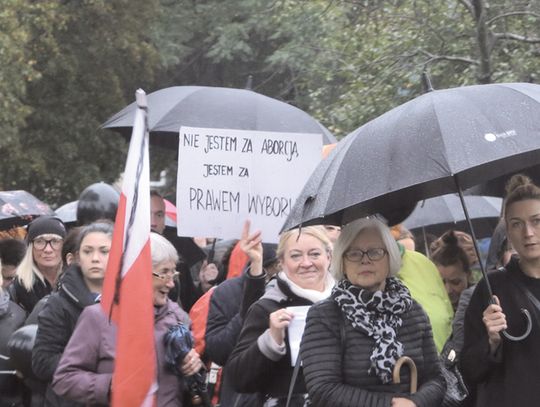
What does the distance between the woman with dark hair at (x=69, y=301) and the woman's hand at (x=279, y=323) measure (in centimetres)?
109

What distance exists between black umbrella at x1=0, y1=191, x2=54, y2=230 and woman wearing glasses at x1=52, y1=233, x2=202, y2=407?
418 cm

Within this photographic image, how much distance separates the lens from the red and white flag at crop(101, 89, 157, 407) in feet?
18.7

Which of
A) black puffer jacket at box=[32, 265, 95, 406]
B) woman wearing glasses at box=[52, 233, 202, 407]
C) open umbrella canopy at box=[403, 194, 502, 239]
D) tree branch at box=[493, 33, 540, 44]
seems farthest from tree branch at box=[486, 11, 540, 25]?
black puffer jacket at box=[32, 265, 95, 406]

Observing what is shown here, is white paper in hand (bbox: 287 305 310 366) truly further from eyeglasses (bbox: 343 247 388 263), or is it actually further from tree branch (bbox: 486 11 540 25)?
tree branch (bbox: 486 11 540 25)

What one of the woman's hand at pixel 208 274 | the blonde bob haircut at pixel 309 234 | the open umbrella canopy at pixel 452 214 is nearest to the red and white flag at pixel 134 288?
the blonde bob haircut at pixel 309 234

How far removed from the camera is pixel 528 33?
10.7 meters

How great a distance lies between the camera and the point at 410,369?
208 inches

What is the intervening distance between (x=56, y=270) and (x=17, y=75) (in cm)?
1234

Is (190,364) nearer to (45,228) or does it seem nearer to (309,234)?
(309,234)

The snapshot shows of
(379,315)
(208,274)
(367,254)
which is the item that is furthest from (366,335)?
(208,274)

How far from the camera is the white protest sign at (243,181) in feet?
22.5

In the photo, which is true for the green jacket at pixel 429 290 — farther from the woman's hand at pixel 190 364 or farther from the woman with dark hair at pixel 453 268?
the woman's hand at pixel 190 364

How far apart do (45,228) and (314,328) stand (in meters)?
3.66

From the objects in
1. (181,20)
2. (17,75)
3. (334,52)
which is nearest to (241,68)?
(181,20)
